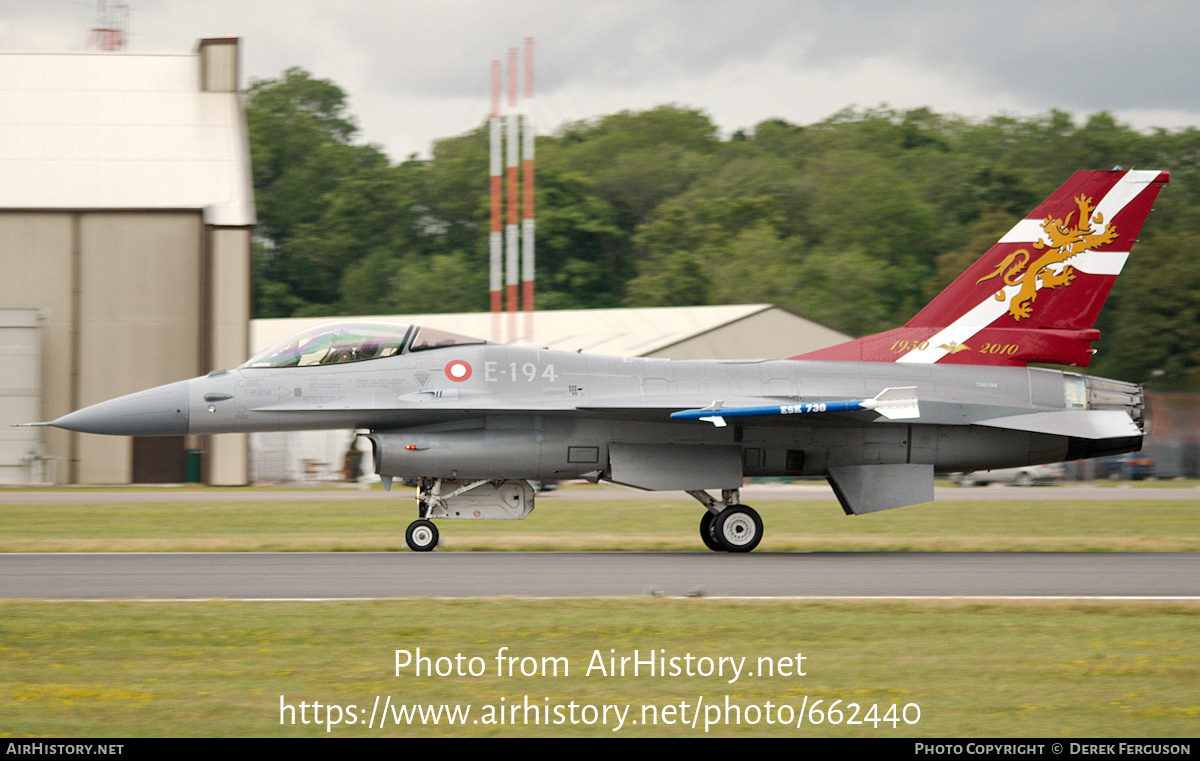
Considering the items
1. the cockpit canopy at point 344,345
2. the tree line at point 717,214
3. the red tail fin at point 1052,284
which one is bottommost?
the cockpit canopy at point 344,345

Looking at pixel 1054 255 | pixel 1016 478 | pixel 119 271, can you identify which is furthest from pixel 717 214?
pixel 1054 255

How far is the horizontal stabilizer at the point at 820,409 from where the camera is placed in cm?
1459

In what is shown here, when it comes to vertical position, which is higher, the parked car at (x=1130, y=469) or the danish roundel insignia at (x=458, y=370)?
the danish roundel insignia at (x=458, y=370)

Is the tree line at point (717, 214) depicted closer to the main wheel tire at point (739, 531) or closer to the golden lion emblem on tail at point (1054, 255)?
the golden lion emblem on tail at point (1054, 255)

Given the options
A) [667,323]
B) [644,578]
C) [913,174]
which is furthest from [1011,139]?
[644,578]

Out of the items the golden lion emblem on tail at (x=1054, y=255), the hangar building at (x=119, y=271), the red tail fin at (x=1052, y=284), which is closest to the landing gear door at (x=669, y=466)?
the red tail fin at (x=1052, y=284)

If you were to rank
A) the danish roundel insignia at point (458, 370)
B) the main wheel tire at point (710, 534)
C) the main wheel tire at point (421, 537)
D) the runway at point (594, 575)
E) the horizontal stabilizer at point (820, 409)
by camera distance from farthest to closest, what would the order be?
the main wheel tire at point (710, 534)
the danish roundel insignia at point (458, 370)
the main wheel tire at point (421, 537)
the horizontal stabilizer at point (820, 409)
the runway at point (594, 575)

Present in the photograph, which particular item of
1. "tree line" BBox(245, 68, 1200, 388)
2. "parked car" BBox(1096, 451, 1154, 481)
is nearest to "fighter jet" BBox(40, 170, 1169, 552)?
"parked car" BBox(1096, 451, 1154, 481)

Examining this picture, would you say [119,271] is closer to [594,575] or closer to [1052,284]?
[594,575]

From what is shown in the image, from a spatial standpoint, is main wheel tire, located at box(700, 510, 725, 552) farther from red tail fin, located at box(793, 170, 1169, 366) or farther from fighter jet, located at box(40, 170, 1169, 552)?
red tail fin, located at box(793, 170, 1169, 366)

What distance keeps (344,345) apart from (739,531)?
18.4ft

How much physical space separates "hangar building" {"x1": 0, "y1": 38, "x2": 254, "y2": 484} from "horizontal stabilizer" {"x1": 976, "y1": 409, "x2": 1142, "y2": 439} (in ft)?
77.9

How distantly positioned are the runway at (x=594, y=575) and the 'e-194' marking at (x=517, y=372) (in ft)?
7.34
